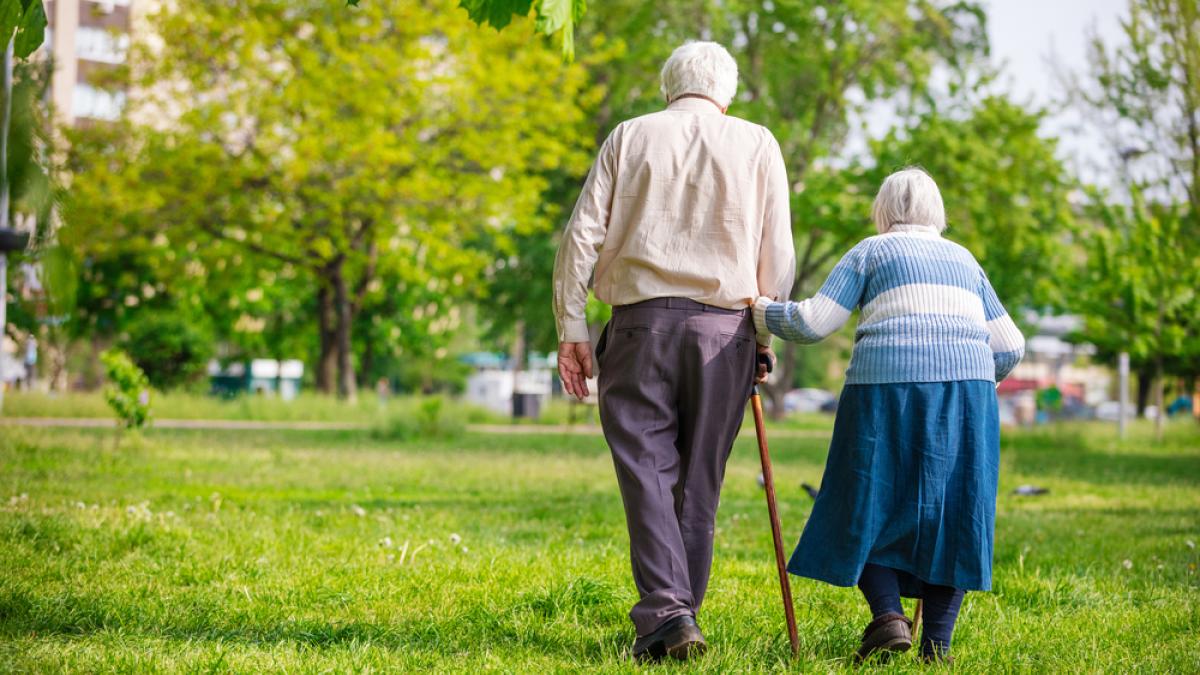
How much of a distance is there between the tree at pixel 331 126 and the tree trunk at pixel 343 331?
0.98m

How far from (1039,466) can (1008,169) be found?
11882 mm

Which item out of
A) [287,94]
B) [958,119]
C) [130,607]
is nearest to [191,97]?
[287,94]

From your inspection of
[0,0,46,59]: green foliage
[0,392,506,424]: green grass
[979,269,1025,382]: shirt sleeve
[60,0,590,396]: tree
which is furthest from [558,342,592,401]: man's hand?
[60,0,590,396]: tree

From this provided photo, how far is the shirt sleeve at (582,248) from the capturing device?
3.83 metres

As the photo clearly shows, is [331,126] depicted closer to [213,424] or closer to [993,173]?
[213,424]

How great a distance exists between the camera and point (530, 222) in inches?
953

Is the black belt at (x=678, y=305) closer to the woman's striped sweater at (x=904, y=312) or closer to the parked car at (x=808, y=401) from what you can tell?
the woman's striped sweater at (x=904, y=312)

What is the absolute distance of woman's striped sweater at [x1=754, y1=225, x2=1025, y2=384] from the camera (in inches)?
147

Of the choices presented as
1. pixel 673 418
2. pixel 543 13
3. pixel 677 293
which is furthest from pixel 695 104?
pixel 543 13

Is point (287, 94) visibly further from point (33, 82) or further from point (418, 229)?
point (33, 82)

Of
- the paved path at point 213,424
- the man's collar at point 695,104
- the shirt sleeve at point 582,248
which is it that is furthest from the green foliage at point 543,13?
the paved path at point 213,424

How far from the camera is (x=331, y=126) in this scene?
72.7 ft

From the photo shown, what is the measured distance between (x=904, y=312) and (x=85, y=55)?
68.8 feet

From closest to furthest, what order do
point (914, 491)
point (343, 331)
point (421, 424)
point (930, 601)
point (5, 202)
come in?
point (5, 202) < point (914, 491) < point (930, 601) < point (421, 424) < point (343, 331)
